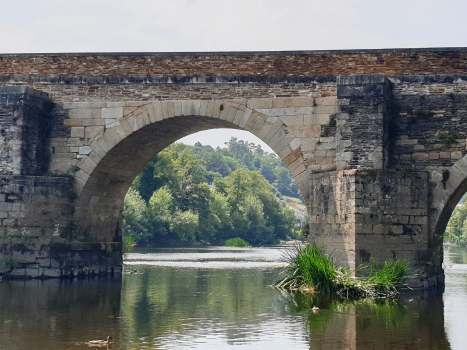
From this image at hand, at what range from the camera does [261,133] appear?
45.5ft

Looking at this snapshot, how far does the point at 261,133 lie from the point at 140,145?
3.15m

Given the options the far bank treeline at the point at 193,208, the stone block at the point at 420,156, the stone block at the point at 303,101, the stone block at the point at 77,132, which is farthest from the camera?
the far bank treeline at the point at 193,208

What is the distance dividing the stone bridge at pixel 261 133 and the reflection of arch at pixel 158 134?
3 centimetres

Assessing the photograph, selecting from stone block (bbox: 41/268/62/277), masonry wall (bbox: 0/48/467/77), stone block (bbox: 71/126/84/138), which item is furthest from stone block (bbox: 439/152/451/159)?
stone block (bbox: 41/268/62/277)

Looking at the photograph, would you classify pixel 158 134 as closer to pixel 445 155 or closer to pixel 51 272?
pixel 51 272

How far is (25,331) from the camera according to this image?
8078mm

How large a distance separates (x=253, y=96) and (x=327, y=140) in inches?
67.8

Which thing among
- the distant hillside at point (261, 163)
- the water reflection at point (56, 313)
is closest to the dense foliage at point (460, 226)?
the water reflection at point (56, 313)

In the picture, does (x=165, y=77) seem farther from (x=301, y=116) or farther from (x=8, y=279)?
(x=8, y=279)

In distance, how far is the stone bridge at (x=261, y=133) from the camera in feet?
40.4

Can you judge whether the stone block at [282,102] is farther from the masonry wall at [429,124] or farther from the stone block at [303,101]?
the masonry wall at [429,124]

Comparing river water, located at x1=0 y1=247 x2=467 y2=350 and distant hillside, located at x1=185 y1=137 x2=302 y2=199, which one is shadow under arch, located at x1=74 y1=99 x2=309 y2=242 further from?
distant hillside, located at x1=185 y1=137 x2=302 y2=199

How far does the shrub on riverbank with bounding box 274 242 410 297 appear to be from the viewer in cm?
1146

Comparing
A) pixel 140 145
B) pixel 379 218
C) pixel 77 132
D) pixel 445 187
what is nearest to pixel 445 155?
pixel 445 187
